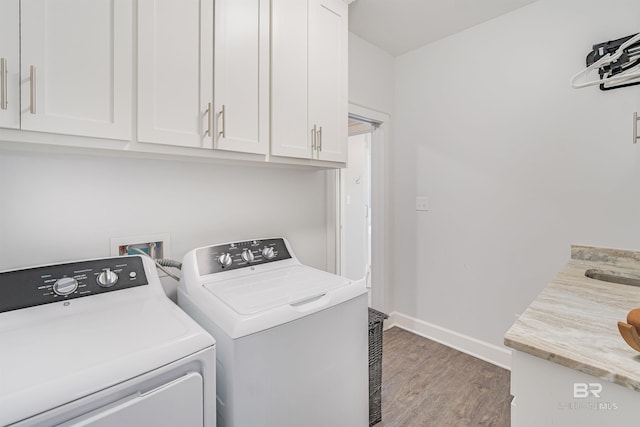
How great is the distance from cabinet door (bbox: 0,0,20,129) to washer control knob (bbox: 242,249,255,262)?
0.90 m

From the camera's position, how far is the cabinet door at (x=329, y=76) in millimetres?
1579

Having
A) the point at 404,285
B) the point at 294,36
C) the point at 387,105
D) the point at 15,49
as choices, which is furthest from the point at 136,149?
the point at 404,285

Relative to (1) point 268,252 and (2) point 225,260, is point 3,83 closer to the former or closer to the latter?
(2) point 225,260

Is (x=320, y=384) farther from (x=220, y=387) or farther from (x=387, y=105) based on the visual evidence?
(x=387, y=105)

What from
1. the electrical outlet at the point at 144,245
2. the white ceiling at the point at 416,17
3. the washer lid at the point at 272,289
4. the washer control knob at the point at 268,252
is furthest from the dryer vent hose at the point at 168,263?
the white ceiling at the point at 416,17

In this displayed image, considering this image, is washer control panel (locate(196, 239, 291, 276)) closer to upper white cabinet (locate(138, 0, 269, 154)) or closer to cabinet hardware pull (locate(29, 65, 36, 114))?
upper white cabinet (locate(138, 0, 269, 154))

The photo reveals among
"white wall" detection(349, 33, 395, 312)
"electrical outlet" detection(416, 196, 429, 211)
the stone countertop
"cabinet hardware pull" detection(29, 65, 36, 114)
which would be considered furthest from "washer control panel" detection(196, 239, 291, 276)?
"electrical outlet" detection(416, 196, 429, 211)

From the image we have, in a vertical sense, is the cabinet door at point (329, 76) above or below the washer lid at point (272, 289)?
above

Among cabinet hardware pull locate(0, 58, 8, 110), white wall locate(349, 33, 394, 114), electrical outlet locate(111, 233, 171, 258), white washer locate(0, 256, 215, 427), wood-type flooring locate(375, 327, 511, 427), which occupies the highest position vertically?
white wall locate(349, 33, 394, 114)

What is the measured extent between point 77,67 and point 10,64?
0.15 meters

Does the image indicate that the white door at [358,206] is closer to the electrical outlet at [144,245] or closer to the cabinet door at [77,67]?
the electrical outlet at [144,245]

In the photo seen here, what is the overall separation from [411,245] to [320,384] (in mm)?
1856

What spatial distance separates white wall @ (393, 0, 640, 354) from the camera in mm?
1736

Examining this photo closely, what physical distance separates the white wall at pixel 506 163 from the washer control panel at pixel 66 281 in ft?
7.41
